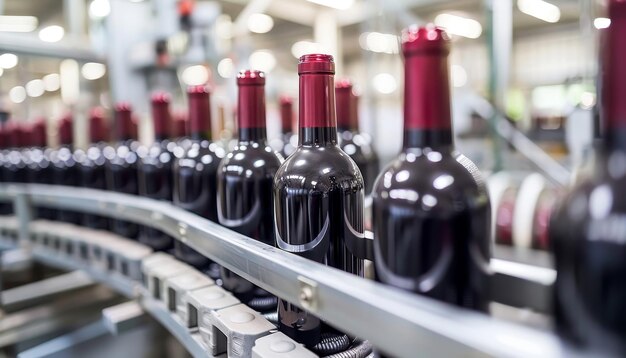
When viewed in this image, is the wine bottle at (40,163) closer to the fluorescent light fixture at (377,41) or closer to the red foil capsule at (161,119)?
the red foil capsule at (161,119)

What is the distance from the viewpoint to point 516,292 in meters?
0.39

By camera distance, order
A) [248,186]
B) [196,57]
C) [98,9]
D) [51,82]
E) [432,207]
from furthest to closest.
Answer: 1. [51,82]
2. [98,9]
3. [196,57]
4. [248,186]
5. [432,207]

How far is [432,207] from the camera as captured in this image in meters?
0.38

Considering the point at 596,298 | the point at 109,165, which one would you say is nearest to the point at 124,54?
the point at 109,165

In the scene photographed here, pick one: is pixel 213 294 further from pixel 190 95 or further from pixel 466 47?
pixel 466 47

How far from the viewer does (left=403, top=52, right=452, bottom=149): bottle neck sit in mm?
385

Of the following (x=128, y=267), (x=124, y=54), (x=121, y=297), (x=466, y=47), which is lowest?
(x=121, y=297)

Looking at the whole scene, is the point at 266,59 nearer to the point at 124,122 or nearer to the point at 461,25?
the point at 461,25

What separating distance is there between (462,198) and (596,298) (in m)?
0.12

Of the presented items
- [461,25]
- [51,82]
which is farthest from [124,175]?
[51,82]

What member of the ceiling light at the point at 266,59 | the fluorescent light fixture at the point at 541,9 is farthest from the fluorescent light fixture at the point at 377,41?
the ceiling light at the point at 266,59

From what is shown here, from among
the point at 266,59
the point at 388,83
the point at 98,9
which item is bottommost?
the point at 98,9

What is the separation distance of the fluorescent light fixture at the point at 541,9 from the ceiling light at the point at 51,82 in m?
7.48

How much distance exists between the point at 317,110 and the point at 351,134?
1.36 feet
